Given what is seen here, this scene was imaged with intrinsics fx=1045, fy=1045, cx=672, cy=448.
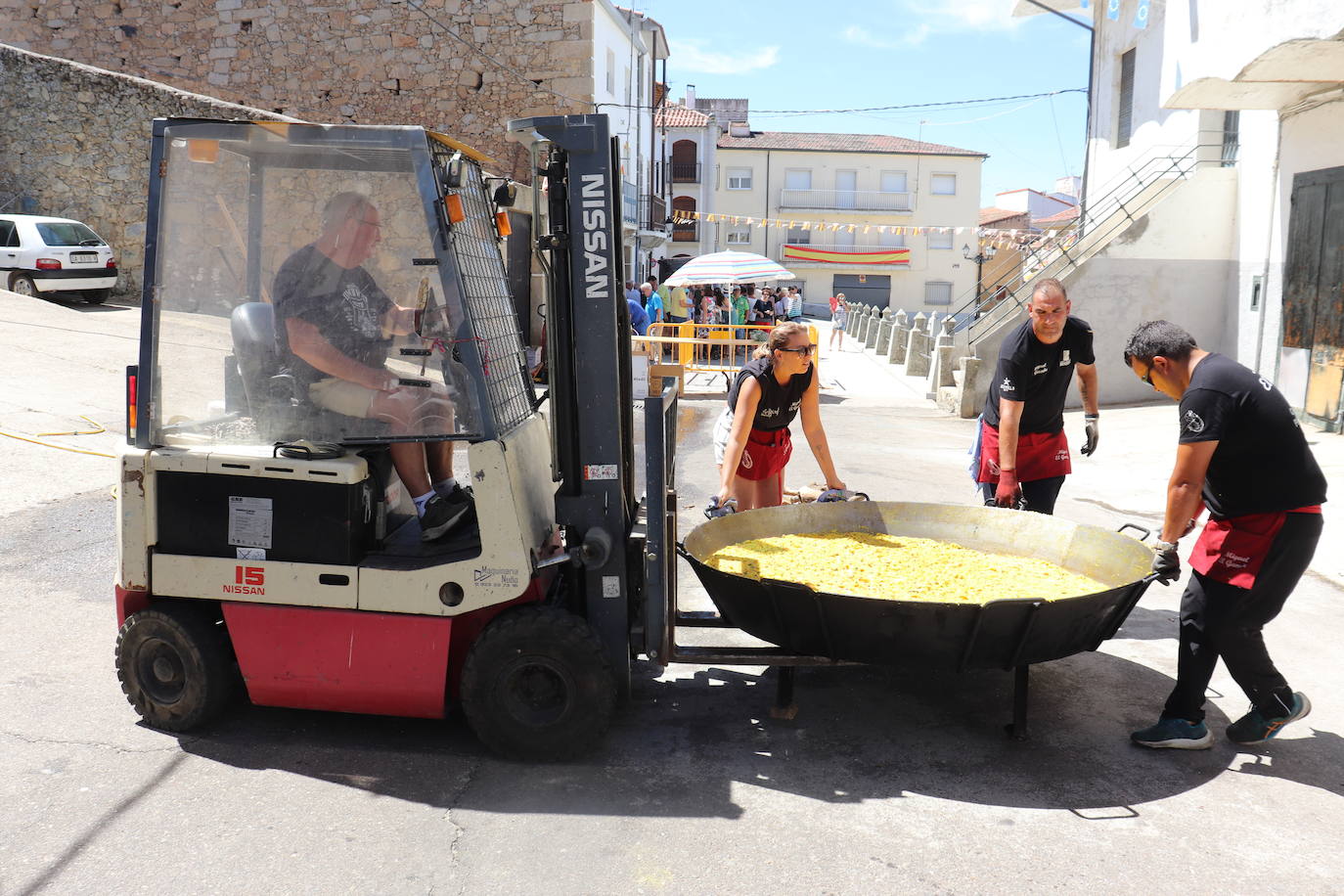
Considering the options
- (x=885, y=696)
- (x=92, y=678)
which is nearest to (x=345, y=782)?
(x=92, y=678)

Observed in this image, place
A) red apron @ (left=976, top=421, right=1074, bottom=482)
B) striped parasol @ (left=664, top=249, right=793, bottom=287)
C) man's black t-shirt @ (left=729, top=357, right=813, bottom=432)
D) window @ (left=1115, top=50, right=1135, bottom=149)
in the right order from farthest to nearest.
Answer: window @ (left=1115, top=50, right=1135, bottom=149) < striped parasol @ (left=664, top=249, right=793, bottom=287) < red apron @ (left=976, top=421, right=1074, bottom=482) < man's black t-shirt @ (left=729, top=357, right=813, bottom=432)

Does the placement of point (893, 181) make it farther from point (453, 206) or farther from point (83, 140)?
point (453, 206)

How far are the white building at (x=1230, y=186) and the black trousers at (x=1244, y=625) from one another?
8.35 metres

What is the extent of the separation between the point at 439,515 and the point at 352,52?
2408cm

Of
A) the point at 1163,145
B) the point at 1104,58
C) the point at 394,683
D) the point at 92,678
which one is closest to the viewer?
the point at 394,683

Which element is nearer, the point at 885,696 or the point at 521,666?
the point at 521,666

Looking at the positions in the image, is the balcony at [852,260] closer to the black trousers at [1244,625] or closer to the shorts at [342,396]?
the black trousers at [1244,625]

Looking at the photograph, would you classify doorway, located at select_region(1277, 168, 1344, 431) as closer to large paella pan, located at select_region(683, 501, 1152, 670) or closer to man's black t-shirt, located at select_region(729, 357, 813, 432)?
man's black t-shirt, located at select_region(729, 357, 813, 432)

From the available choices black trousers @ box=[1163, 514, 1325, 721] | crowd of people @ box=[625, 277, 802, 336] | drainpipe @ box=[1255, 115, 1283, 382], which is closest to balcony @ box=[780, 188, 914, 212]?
crowd of people @ box=[625, 277, 802, 336]

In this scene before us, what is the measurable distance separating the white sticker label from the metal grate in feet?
3.22

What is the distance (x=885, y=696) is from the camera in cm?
504

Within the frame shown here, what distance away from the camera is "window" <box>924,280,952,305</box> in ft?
204

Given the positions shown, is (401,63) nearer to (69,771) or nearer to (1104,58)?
(1104,58)

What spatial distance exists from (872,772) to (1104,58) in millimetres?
20600
